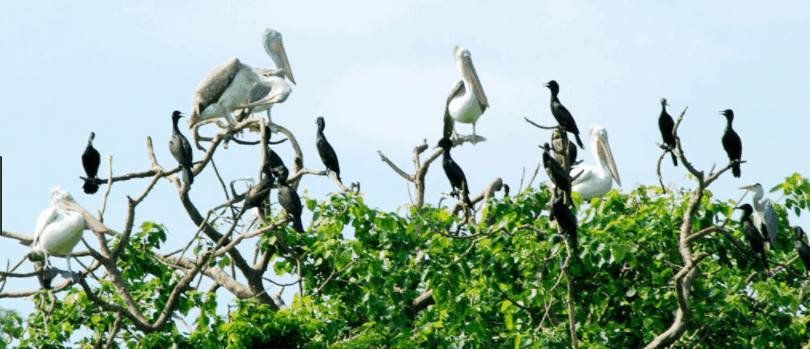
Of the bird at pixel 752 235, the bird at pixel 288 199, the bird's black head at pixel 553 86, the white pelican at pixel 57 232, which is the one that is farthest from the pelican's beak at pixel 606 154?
the white pelican at pixel 57 232

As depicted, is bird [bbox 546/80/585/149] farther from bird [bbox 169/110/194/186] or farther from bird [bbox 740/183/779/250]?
bird [bbox 169/110/194/186]

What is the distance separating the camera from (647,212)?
11.3 meters

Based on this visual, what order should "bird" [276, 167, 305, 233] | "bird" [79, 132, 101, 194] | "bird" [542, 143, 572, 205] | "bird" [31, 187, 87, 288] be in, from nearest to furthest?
"bird" [542, 143, 572, 205] → "bird" [31, 187, 87, 288] → "bird" [276, 167, 305, 233] → "bird" [79, 132, 101, 194]

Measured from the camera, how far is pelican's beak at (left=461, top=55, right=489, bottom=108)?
15602mm

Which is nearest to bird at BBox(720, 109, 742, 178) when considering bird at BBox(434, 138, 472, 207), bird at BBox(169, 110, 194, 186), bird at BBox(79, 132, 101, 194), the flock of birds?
the flock of birds

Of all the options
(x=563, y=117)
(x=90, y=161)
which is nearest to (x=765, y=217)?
(x=563, y=117)

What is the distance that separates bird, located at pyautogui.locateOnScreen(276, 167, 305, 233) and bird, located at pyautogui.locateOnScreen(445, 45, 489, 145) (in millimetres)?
3555

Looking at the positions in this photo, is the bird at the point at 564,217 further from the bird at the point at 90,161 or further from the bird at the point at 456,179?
the bird at the point at 90,161

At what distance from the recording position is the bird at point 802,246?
11078 mm

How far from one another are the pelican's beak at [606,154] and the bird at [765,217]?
3623 millimetres

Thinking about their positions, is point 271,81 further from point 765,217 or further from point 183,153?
point 765,217

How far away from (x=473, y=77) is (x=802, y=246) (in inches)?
216

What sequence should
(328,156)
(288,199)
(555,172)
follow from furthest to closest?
(328,156) < (288,199) < (555,172)

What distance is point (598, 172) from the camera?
49.7 ft
